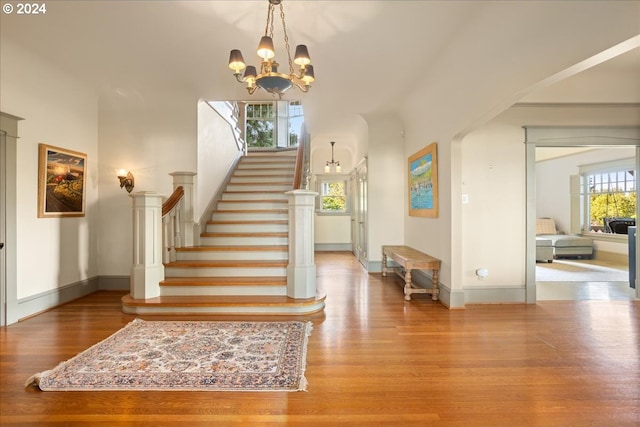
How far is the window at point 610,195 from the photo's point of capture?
7.24m

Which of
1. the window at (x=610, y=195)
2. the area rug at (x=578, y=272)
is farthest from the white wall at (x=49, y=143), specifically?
the window at (x=610, y=195)

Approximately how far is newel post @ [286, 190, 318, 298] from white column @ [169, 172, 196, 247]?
1.85 m

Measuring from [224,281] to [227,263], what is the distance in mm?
377

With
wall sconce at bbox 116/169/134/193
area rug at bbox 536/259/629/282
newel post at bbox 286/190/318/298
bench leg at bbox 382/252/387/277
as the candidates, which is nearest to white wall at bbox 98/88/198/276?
wall sconce at bbox 116/169/134/193

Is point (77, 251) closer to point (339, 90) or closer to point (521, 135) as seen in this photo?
point (339, 90)

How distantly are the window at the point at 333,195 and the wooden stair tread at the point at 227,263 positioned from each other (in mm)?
5394

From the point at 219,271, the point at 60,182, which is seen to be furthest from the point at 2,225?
the point at 219,271

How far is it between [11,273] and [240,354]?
299 centimetres

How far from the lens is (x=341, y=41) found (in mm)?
3428

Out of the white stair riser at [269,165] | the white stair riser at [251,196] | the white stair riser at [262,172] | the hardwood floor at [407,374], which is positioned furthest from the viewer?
the white stair riser at [269,165]

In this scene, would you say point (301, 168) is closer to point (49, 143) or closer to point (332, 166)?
point (49, 143)

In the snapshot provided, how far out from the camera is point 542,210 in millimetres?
9320

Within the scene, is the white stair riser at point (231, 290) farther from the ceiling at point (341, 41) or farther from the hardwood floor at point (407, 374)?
the ceiling at point (341, 41)

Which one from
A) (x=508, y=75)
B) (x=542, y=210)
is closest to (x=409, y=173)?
(x=508, y=75)
